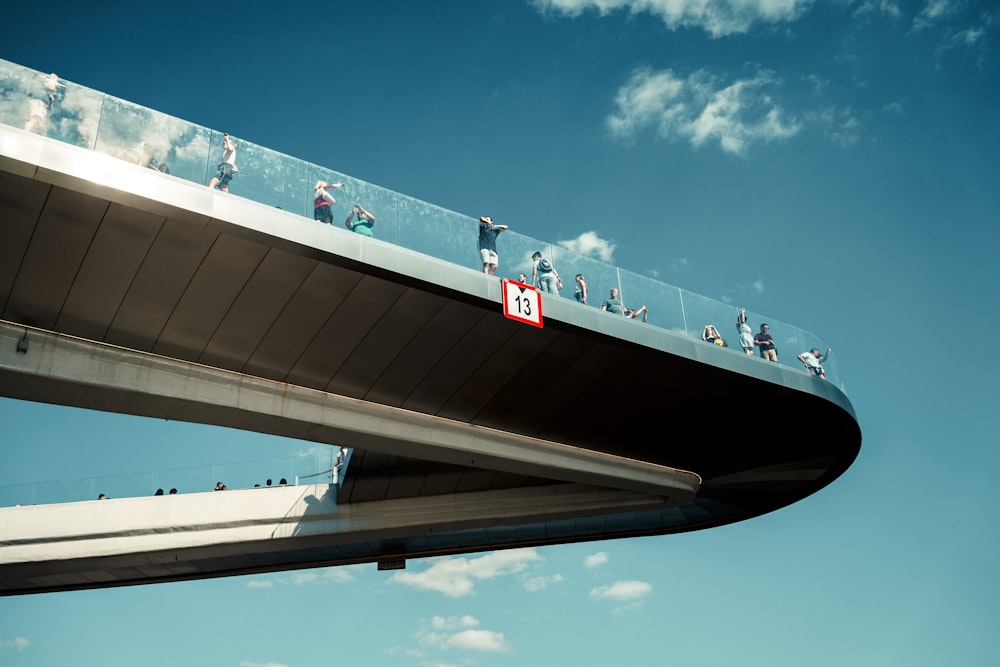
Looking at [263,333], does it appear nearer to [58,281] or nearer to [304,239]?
[304,239]

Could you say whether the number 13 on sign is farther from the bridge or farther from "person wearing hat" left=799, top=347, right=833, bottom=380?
"person wearing hat" left=799, top=347, right=833, bottom=380

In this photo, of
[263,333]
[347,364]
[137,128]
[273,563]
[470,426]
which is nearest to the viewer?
[137,128]

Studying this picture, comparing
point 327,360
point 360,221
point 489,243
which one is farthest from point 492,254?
point 327,360

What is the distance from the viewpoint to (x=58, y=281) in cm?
1411

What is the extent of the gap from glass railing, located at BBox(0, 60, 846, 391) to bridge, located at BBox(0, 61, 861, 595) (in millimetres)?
46

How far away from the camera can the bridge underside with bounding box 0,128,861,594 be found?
13.8m

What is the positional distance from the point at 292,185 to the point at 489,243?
4040mm

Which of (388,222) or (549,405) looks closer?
(388,222)

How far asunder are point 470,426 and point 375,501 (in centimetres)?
666

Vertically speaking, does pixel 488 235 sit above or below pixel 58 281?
above

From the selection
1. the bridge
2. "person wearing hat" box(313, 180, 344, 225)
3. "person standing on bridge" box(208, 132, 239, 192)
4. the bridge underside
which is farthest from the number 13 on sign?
"person standing on bridge" box(208, 132, 239, 192)

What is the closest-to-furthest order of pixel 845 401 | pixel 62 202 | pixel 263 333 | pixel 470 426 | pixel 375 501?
pixel 62 202, pixel 263 333, pixel 470 426, pixel 845 401, pixel 375 501

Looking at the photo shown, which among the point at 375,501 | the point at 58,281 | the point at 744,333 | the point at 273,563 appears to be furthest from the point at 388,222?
the point at 273,563

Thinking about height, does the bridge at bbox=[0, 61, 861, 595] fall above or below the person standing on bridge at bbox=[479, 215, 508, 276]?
below
